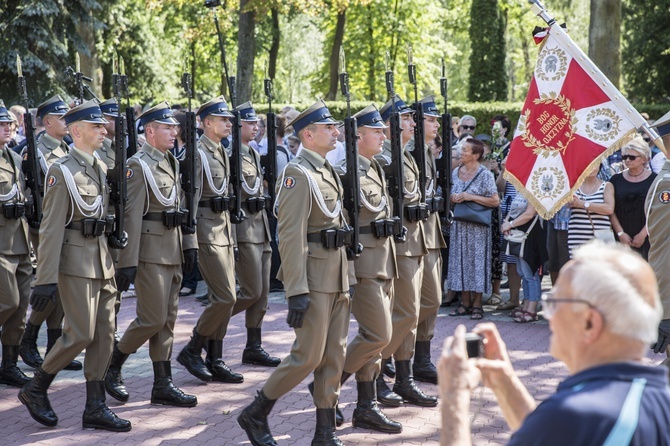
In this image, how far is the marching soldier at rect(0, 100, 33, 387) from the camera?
24.2 feet

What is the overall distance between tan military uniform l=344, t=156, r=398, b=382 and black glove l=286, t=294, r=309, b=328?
723 millimetres

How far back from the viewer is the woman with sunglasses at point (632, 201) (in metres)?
9.07

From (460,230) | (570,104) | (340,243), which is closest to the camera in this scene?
(340,243)

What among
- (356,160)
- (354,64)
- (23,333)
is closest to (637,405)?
(356,160)

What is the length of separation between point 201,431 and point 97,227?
5.22 feet

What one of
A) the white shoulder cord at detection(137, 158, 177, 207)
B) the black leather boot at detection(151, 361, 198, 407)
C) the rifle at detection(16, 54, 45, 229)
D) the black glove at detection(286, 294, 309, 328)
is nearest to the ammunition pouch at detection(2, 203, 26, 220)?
the rifle at detection(16, 54, 45, 229)

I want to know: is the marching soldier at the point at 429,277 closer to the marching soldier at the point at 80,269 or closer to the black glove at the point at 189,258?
the black glove at the point at 189,258

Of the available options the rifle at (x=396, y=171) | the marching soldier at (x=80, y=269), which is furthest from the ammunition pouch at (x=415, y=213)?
the marching soldier at (x=80, y=269)

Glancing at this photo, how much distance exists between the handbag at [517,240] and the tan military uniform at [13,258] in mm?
5231

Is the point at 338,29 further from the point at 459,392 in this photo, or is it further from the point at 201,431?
the point at 459,392

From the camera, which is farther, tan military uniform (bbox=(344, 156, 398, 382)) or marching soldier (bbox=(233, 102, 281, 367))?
marching soldier (bbox=(233, 102, 281, 367))

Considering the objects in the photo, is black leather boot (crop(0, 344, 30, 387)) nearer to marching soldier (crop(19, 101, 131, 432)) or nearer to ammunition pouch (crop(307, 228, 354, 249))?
marching soldier (crop(19, 101, 131, 432))

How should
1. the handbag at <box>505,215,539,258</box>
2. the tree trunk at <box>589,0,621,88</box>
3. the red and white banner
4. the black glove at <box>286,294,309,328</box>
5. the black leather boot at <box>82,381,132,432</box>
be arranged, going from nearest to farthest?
the black glove at <box>286,294,309,328</box> → the black leather boot at <box>82,381,132,432</box> → the red and white banner → the handbag at <box>505,215,539,258</box> → the tree trunk at <box>589,0,621,88</box>

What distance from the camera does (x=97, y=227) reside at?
20.9 feet
